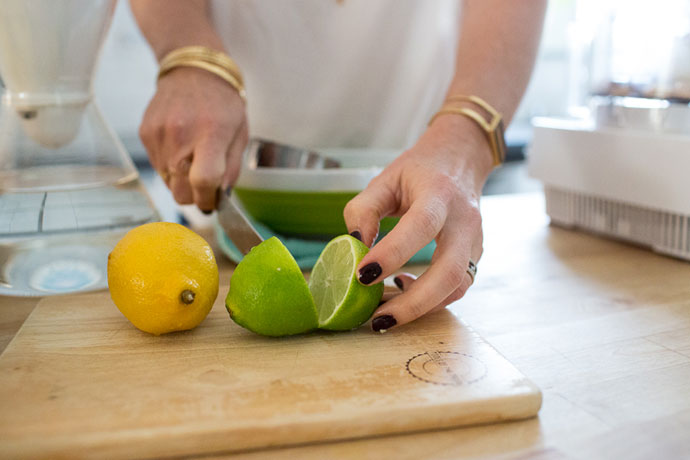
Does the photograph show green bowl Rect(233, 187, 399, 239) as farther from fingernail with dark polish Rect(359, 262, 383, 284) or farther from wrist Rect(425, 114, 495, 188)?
fingernail with dark polish Rect(359, 262, 383, 284)

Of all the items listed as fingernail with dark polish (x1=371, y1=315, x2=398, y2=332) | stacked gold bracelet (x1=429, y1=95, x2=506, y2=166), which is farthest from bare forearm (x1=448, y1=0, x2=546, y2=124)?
fingernail with dark polish (x1=371, y1=315, x2=398, y2=332)

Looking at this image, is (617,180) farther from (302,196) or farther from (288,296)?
(288,296)

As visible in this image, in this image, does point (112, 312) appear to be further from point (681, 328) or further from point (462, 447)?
point (681, 328)

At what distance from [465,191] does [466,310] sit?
0.17m

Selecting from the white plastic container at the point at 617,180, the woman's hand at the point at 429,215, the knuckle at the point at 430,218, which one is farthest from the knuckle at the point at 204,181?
the white plastic container at the point at 617,180

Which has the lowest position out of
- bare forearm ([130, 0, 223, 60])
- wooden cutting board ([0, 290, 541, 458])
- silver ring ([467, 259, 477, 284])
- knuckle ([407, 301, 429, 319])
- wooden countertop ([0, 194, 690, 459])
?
wooden countertop ([0, 194, 690, 459])

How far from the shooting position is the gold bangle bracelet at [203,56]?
42.9 inches

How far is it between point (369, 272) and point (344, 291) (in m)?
0.04

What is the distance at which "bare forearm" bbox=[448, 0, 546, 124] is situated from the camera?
1021 millimetres

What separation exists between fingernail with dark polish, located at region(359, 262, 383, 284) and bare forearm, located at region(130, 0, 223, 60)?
0.63 metres

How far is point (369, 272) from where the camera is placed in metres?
0.73

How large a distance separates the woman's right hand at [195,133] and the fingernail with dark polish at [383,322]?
403mm

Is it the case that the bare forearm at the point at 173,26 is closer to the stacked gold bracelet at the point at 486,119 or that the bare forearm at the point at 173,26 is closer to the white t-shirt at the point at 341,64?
the white t-shirt at the point at 341,64

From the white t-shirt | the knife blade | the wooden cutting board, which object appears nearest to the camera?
the wooden cutting board
